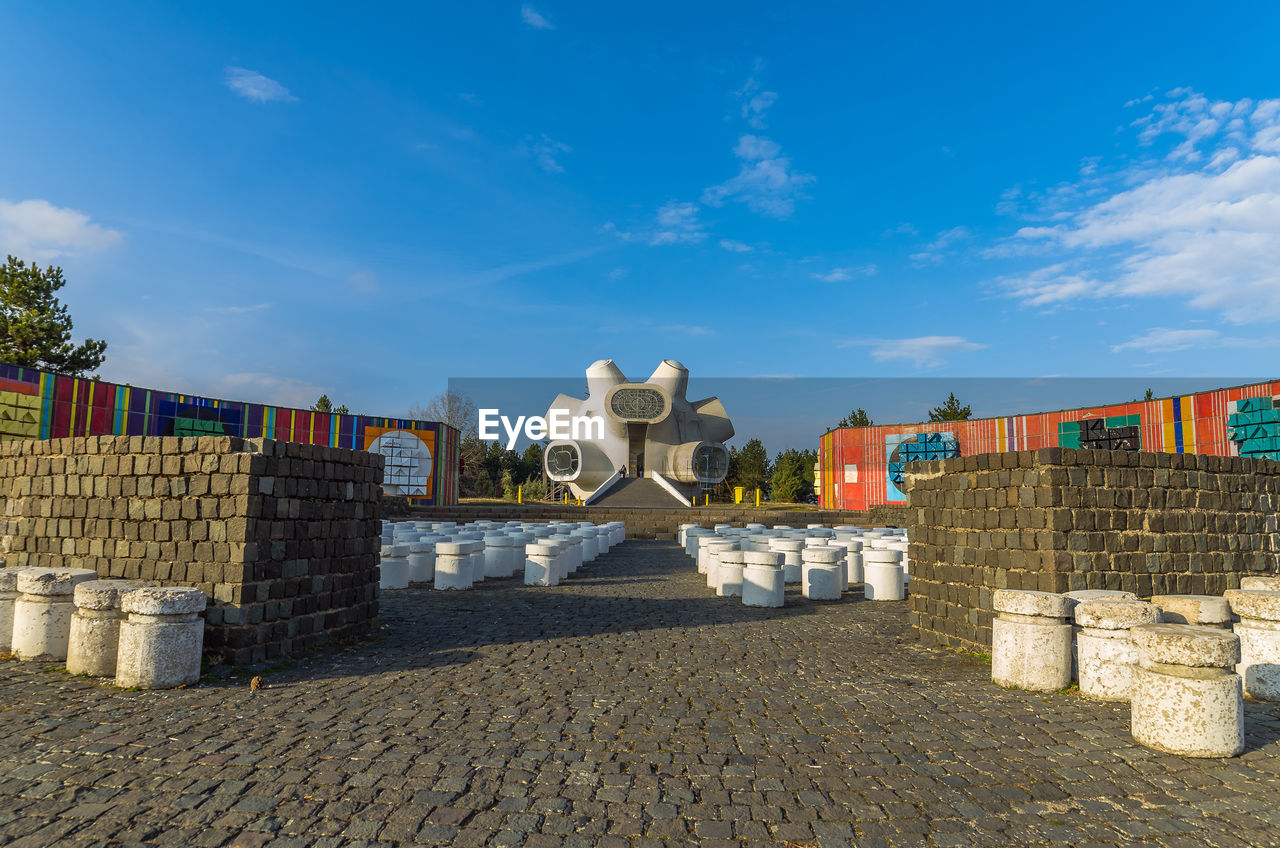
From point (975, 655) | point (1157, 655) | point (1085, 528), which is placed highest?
point (1085, 528)

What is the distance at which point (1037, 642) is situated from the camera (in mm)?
6145

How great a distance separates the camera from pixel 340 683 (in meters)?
6.32

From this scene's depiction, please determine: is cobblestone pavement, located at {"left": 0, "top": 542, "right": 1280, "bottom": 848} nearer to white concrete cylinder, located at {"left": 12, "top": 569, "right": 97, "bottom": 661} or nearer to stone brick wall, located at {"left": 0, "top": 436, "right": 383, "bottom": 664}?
white concrete cylinder, located at {"left": 12, "top": 569, "right": 97, "bottom": 661}

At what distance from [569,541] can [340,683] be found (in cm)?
988

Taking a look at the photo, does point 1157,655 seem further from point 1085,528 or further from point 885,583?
point 885,583

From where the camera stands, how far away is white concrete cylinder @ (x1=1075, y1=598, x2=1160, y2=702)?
5695 millimetres

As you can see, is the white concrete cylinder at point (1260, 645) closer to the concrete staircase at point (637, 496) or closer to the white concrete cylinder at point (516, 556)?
the white concrete cylinder at point (516, 556)

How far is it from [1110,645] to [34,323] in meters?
41.8

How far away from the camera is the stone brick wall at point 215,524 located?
6934 millimetres

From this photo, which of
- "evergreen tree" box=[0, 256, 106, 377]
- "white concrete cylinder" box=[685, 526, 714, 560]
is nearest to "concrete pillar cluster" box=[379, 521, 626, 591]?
"white concrete cylinder" box=[685, 526, 714, 560]

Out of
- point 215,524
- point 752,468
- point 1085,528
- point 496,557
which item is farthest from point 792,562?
point 752,468

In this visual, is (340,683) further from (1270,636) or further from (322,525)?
(1270,636)

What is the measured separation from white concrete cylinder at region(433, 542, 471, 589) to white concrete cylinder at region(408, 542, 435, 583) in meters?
0.77

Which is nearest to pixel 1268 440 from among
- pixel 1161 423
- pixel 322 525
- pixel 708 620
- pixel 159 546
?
pixel 1161 423
